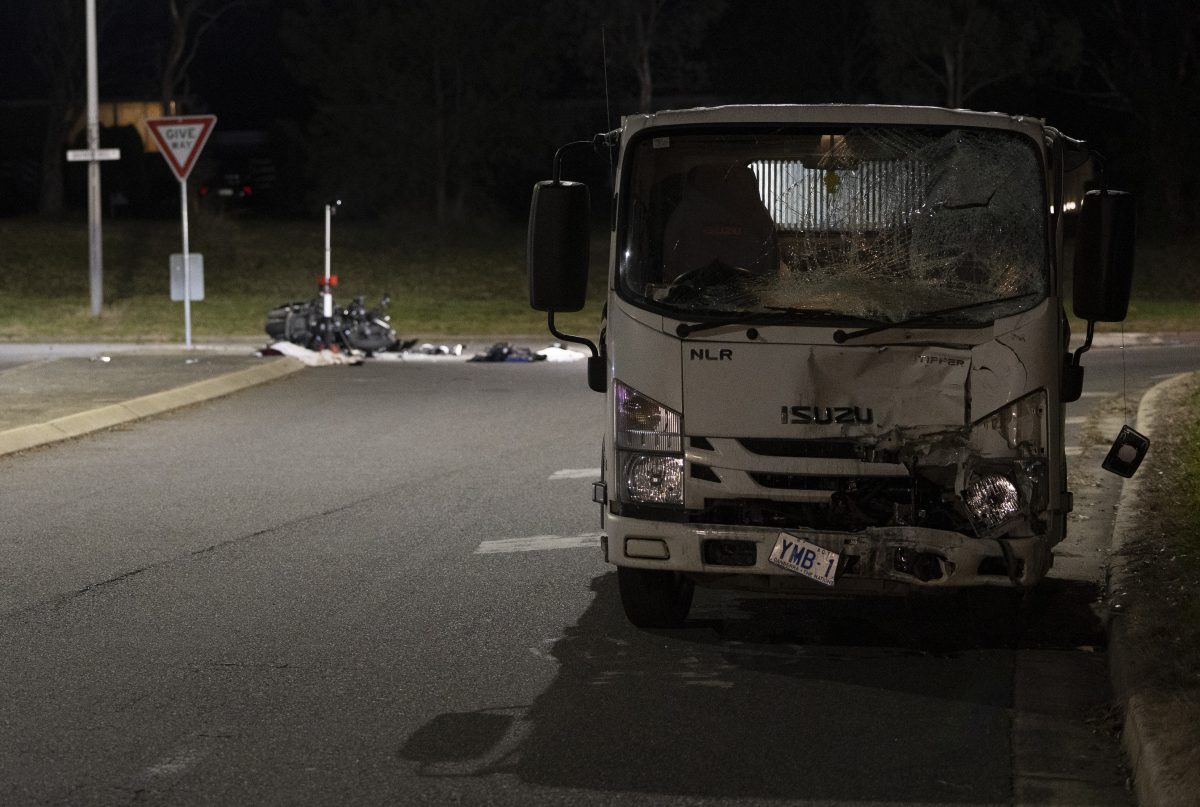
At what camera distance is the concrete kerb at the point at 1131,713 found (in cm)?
522

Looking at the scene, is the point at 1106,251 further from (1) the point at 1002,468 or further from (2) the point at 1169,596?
(2) the point at 1169,596

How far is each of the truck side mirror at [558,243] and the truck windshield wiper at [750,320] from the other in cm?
47

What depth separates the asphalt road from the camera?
5656mm

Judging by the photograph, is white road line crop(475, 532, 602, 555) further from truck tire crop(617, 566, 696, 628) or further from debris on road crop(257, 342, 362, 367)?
debris on road crop(257, 342, 362, 367)

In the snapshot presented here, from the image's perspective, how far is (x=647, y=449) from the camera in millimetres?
7145

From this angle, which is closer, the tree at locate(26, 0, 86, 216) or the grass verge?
the grass verge

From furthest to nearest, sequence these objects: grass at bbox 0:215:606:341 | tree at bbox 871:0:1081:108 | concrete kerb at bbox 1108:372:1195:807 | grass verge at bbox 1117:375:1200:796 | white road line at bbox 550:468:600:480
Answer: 1. tree at bbox 871:0:1081:108
2. grass at bbox 0:215:606:341
3. white road line at bbox 550:468:600:480
4. grass verge at bbox 1117:375:1200:796
5. concrete kerb at bbox 1108:372:1195:807

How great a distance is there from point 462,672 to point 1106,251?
125 inches

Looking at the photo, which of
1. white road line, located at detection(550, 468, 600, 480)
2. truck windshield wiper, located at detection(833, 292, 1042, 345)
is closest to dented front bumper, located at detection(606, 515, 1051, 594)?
truck windshield wiper, located at detection(833, 292, 1042, 345)

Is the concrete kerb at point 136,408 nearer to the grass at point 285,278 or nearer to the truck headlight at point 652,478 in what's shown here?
the grass at point 285,278

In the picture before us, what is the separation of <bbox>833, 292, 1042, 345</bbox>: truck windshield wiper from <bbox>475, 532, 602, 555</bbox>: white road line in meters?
3.23

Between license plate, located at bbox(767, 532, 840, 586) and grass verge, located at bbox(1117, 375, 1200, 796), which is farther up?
license plate, located at bbox(767, 532, 840, 586)

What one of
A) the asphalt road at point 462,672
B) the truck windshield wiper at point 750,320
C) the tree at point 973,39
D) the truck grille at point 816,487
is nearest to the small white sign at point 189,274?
the asphalt road at point 462,672

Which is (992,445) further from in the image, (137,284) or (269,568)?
(137,284)
